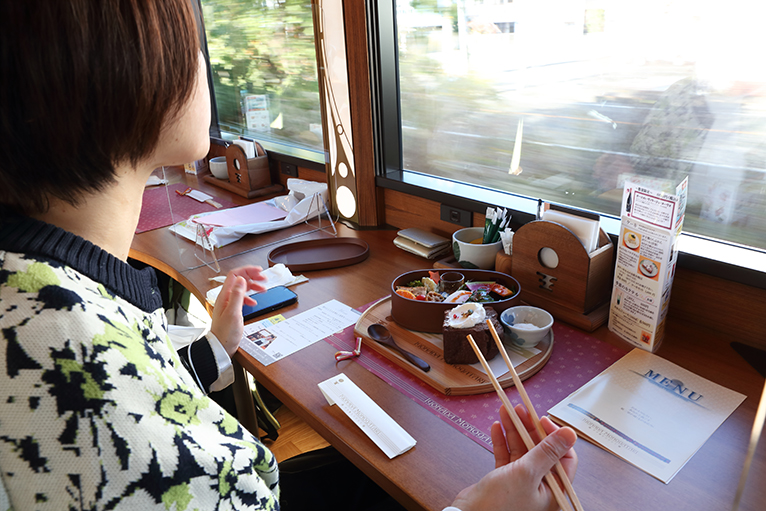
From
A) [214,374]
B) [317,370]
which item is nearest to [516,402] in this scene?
[317,370]

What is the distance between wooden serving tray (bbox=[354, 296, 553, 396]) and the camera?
1.02m

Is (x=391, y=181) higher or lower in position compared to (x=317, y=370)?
higher

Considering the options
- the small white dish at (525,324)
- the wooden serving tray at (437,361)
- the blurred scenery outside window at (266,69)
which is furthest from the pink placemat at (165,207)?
the small white dish at (525,324)

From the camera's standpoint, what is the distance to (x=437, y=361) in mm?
1106

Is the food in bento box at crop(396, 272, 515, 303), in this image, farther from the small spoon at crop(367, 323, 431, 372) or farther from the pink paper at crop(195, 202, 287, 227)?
the pink paper at crop(195, 202, 287, 227)

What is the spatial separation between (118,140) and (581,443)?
0.83m

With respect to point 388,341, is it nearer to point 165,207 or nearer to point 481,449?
point 481,449

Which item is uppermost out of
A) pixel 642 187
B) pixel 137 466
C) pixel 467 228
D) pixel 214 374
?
pixel 642 187

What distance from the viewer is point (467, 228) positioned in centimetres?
159

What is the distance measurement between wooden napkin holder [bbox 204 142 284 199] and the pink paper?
22 centimetres

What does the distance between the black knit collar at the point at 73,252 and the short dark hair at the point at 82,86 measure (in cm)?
4

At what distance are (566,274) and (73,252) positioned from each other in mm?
999

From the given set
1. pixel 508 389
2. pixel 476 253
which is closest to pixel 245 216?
pixel 476 253

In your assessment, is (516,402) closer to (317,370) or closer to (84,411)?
(317,370)
